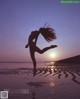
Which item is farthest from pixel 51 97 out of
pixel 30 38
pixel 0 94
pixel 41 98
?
pixel 30 38

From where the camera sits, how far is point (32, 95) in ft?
23.7

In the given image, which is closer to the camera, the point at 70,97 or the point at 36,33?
the point at 36,33

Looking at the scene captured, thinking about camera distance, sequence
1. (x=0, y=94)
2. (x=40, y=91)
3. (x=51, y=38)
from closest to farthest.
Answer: (x=51, y=38)
(x=0, y=94)
(x=40, y=91)

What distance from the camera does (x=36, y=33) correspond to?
492 cm

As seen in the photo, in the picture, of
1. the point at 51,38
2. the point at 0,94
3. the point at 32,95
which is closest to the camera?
the point at 51,38

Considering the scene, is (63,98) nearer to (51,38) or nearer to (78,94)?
(78,94)

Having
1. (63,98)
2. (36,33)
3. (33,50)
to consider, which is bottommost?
(63,98)

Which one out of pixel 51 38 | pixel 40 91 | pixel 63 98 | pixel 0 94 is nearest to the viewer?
pixel 51 38

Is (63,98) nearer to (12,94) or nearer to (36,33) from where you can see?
(12,94)

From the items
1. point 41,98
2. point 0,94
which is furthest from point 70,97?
point 0,94

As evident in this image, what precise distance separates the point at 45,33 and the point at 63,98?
250 cm

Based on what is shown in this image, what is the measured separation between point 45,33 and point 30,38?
0.28 metres

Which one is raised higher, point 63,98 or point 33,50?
point 33,50

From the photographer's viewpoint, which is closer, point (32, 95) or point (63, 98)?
point (63, 98)
